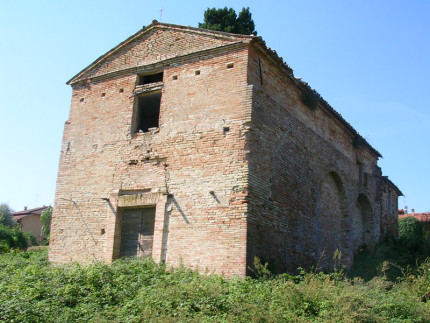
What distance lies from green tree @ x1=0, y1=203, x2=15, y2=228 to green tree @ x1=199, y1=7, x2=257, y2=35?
20.7 metres

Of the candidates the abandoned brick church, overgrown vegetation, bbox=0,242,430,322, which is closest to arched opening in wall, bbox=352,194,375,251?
the abandoned brick church

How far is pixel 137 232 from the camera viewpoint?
1120 centimetres

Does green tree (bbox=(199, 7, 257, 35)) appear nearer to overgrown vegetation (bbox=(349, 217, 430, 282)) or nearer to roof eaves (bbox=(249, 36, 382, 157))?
roof eaves (bbox=(249, 36, 382, 157))

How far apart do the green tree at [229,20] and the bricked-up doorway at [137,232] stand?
1303cm

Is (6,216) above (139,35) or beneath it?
beneath

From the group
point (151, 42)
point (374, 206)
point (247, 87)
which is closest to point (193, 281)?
point (247, 87)

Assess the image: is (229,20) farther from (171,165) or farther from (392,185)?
(171,165)

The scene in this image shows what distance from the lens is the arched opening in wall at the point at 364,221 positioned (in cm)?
1722

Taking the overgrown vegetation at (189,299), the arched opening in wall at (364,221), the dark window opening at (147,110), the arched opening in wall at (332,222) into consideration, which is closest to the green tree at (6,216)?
the dark window opening at (147,110)

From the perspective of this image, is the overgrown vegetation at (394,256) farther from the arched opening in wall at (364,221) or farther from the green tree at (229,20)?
the green tree at (229,20)

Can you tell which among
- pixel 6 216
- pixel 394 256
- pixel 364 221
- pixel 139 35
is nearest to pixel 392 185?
pixel 364 221

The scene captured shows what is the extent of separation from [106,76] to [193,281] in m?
7.30

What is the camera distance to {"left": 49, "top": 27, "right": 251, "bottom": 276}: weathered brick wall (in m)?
9.94

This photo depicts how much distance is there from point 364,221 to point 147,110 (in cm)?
1014
